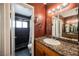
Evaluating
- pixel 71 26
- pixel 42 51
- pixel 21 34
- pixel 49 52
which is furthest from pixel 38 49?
pixel 71 26

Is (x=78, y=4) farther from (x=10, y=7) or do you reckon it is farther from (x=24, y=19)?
(x=10, y=7)

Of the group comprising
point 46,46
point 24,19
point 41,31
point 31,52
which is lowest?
point 31,52

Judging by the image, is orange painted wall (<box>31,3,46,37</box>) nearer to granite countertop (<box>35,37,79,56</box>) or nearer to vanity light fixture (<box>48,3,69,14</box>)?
vanity light fixture (<box>48,3,69,14</box>)

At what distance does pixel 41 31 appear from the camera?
149cm

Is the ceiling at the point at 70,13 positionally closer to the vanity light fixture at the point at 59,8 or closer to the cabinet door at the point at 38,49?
the vanity light fixture at the point at 59,8

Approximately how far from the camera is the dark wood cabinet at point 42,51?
1.34m

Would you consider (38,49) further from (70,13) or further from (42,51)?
(70,13)

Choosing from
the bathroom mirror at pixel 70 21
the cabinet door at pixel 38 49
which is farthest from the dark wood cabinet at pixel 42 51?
the bathroom mirror at pixel 70 21

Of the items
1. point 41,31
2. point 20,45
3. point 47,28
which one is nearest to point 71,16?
point 47,28

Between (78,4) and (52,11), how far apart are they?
0.39 m

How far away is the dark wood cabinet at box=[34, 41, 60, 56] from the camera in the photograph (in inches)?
52.7

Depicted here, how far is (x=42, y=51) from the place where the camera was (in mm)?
1421

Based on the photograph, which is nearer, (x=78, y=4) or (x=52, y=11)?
(x=78, y=4)


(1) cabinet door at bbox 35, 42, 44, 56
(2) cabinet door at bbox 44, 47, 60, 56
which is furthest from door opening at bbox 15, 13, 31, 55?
(2) cabinet door at bbox 44, 47, 60, 56
